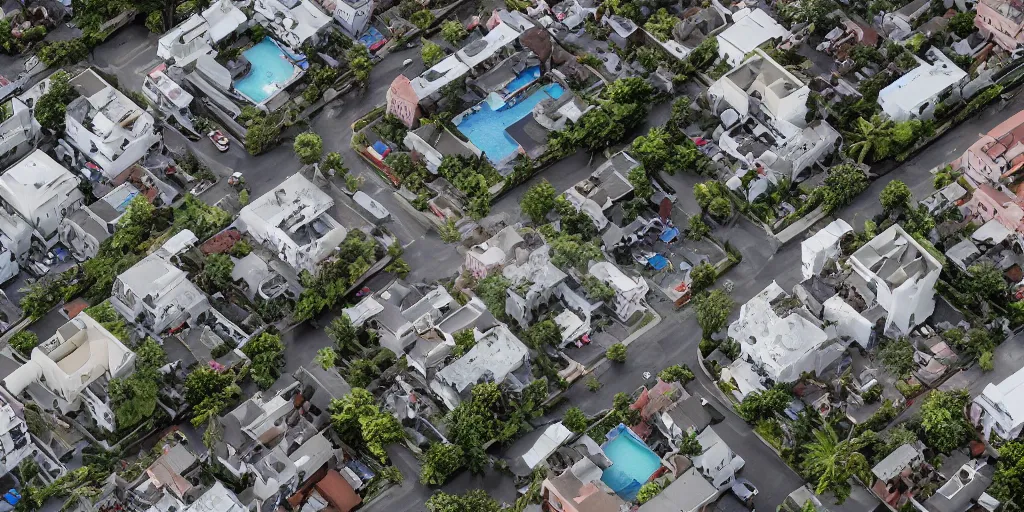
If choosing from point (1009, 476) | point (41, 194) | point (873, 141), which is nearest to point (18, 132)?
point (41, 194)

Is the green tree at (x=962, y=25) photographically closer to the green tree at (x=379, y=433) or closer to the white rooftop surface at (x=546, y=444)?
the white rooftop surface at (x=546, y=444)

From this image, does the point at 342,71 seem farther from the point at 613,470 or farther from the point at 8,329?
the point at 613,470

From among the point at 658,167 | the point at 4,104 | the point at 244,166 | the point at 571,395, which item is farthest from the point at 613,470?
the point at 4,104

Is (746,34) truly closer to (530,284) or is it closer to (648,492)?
(530,284)

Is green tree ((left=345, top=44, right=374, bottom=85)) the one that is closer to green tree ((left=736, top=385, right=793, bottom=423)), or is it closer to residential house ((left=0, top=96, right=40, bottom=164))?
residential house ((left=0, top=96, right=40, bottom=164))

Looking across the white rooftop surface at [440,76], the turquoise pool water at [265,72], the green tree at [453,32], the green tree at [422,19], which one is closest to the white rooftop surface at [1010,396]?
the white rooftop surface at [440,76]

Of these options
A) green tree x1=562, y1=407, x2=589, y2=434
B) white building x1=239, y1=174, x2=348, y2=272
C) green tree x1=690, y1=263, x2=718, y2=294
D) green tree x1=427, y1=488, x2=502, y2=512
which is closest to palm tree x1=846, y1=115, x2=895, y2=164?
green tree x1=690, y1=263, x2=718, y2=294
